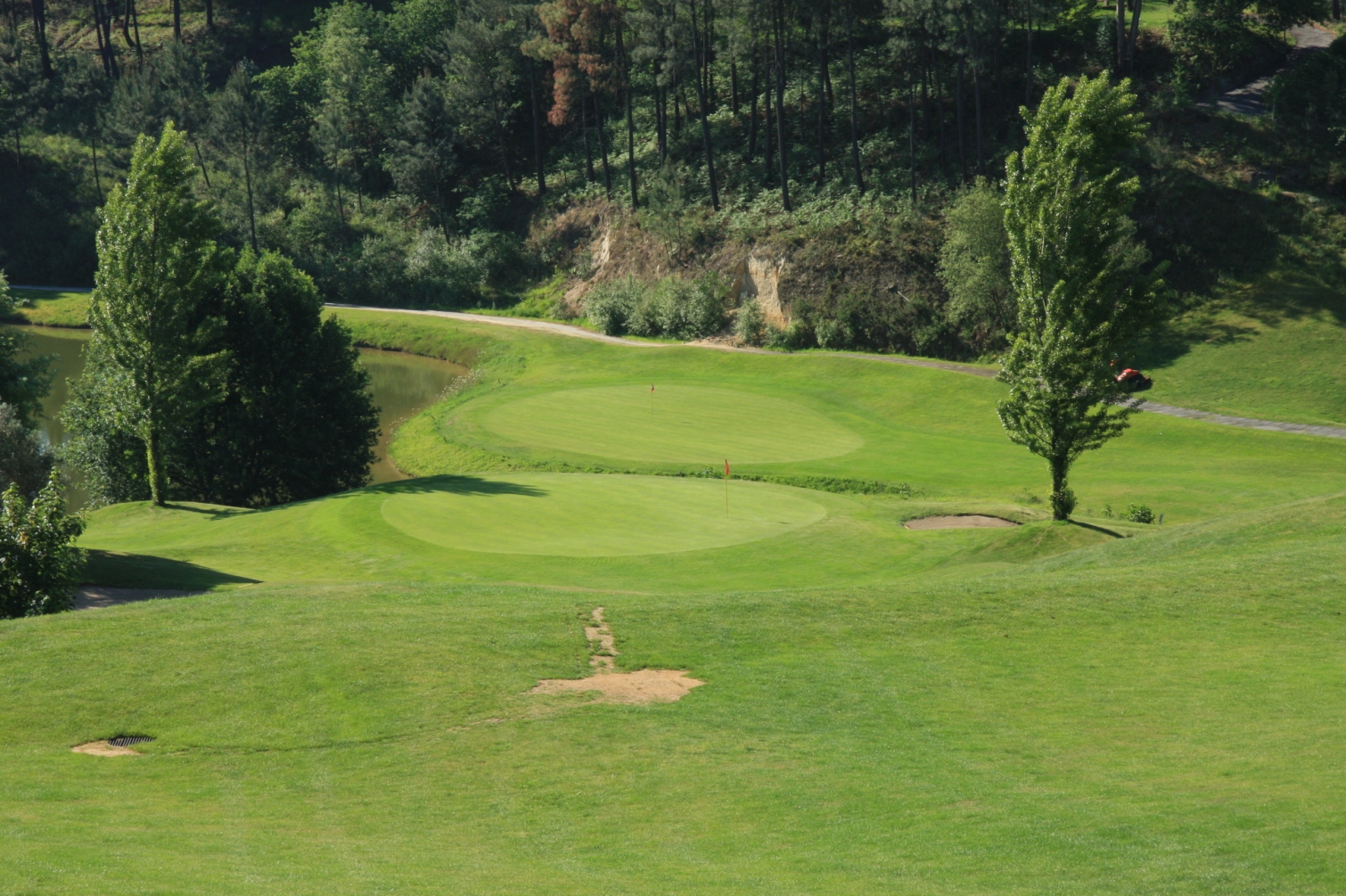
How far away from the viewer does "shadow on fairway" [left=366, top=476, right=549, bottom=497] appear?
127 ft

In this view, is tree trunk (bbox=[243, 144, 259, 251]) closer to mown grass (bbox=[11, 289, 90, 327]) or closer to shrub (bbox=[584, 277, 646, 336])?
mown grass (bbox=[11, 289, 90, 327])

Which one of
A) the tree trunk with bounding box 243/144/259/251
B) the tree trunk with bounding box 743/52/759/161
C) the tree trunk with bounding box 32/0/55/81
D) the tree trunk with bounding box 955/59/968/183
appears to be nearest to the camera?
the tree trunk with bounding box 955/59/968/183

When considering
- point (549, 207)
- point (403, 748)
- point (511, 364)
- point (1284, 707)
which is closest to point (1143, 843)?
point (1284, 707)

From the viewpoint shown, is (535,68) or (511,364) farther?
(535,68)

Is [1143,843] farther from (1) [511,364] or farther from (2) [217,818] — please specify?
(1) [511,364]

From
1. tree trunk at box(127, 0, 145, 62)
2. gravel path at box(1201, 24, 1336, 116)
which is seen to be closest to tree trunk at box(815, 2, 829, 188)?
gravel path at box(1201, 24, 1336, 116)

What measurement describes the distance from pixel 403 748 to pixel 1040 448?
21.7 metres

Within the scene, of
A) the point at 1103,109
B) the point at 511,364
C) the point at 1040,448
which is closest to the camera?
the point at 1103,109

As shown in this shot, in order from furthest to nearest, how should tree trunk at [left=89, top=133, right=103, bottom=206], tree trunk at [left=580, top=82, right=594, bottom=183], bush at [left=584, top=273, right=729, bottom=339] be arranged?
tree trunk at [left=89, top=133, right=103, bottom=206] → tree trunk at [left=580, top=82, right=594, bottom=183] → bush at [left=584, top=273, right=729, bottom=339]

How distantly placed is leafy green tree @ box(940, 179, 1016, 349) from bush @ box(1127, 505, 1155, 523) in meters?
27.2

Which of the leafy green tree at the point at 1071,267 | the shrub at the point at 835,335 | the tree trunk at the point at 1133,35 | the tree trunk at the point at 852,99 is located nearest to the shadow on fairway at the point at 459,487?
the leafy green tree at the point at 1071,267

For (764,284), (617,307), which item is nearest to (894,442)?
(764,284)

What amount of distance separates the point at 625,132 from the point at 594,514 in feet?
237

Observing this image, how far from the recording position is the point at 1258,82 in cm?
7369
